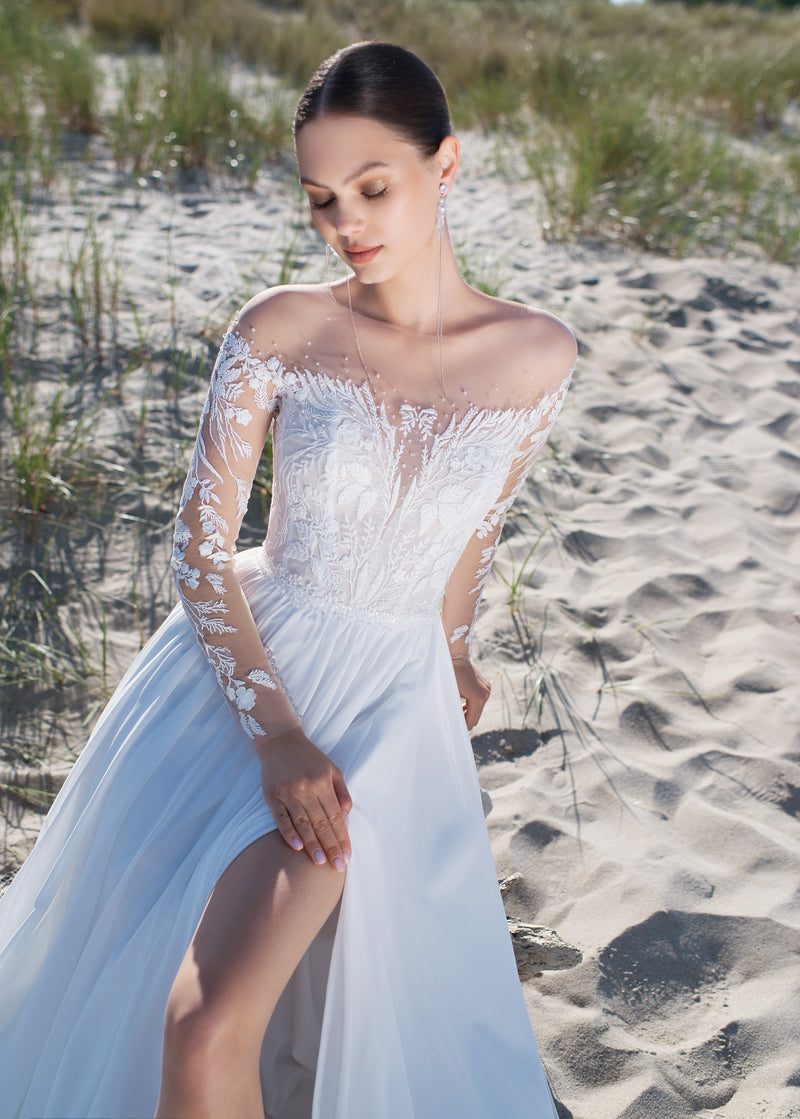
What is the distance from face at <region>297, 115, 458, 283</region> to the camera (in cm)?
161

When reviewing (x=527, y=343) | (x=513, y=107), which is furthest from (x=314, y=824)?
(x=513, y=107)

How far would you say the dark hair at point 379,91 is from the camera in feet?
5.22

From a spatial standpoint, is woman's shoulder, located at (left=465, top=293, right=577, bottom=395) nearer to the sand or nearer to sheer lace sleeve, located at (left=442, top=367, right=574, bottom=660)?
sheer lace sleeve, located at (left=442, top=367, right=574, bottom=660)

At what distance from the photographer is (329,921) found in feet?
5.23

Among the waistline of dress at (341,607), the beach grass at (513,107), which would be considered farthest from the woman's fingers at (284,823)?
the beach grass at (513,107)

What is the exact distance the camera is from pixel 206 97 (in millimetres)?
6281

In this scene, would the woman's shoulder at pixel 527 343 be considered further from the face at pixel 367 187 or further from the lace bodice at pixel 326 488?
the face at pixel 367 187

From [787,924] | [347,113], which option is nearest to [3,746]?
[347,113]

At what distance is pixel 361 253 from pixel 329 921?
121cm

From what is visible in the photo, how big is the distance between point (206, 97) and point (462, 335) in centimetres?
537

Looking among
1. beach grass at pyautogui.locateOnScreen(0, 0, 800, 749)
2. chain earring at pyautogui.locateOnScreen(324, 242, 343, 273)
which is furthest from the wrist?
beach grass at pyautogui.locateOnScreen(0, 0, 800, 749)

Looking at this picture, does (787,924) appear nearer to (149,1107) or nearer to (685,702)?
(685,702)

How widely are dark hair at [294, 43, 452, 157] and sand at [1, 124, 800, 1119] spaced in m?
1.65

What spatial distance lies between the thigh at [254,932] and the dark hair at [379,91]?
49.5 inches
